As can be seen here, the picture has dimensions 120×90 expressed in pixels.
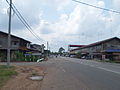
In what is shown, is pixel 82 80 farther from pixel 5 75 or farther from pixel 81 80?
pixel 5 75

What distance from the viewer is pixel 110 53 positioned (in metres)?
55.7

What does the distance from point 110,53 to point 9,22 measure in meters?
42.4

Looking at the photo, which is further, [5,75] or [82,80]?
[5,75]

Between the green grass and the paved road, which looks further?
the green grass

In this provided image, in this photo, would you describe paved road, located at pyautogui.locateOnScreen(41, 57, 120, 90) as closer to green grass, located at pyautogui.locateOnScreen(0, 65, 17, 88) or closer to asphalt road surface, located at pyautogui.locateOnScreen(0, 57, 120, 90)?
asphalt road surface, located at pyautogui.locateOnScreen(0, 57, 120, 90)

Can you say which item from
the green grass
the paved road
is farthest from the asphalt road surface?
the green grass

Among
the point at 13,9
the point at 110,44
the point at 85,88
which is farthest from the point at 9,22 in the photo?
the point at 110,44

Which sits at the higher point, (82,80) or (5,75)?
(5,75)

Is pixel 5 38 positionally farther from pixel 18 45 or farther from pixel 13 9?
pixel 13 9

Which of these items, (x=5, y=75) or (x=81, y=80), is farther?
(x=5, y=75)

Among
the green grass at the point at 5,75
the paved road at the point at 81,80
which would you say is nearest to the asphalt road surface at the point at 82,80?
the paved road at the point at 81,80

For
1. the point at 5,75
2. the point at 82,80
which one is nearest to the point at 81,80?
the point at 82,80

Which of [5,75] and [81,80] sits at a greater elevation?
[5,75]

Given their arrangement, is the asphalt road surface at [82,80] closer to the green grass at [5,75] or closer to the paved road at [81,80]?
the paved road at [81,80]
